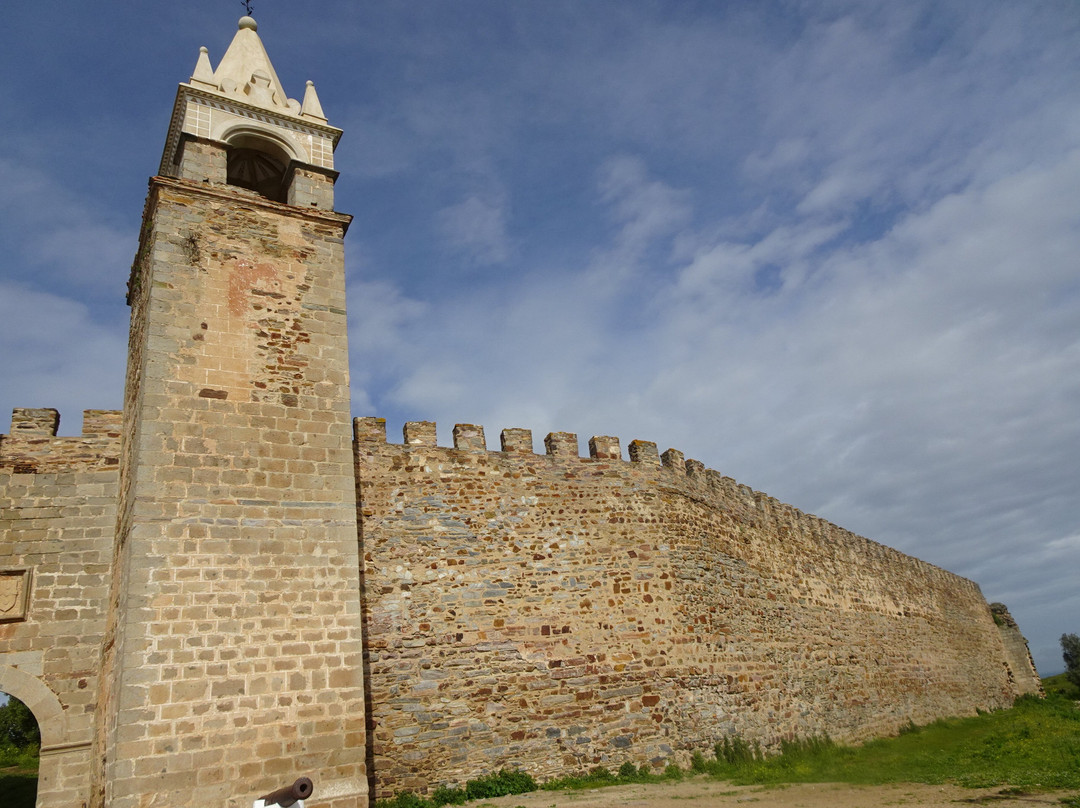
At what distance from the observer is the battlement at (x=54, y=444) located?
9.76m

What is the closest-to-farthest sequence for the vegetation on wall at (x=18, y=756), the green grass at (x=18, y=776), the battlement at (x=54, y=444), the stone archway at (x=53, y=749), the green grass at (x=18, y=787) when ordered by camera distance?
the stone archway at (x=53, y=749), the battlement at (x=54, y=444), the green grass at (x=18, y=787), the green grass at (x=18, y=776), the vegetation on wall at (x=18, y=756)

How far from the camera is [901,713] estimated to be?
18125mm

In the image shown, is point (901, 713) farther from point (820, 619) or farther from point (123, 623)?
point (123, 623)

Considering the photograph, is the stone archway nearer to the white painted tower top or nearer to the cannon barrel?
the cannon barrel

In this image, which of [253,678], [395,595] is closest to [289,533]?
[253,678]

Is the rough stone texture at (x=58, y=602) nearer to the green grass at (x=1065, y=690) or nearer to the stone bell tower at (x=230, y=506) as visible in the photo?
the stone bell tower at (x=230, y=506)

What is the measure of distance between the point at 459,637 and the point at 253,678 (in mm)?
3474

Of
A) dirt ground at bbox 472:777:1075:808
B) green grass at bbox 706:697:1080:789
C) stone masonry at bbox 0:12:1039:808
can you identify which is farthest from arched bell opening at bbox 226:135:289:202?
green grass at bbox 706:697:1080:789

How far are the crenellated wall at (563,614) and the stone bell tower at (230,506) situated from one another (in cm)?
201

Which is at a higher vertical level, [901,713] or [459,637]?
[459,637]

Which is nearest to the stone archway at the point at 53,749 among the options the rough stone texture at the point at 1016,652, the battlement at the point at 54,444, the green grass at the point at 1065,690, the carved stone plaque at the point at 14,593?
the carved stone plaque at the point at 14,593

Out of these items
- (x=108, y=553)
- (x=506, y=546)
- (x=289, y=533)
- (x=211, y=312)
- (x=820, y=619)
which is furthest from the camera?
(x=820, y=619)

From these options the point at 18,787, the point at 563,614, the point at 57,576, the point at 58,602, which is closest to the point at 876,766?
the point at 563,614

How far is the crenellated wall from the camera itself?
10.3 meters
